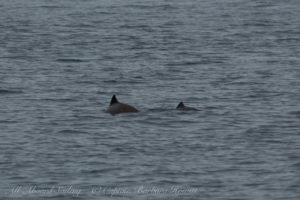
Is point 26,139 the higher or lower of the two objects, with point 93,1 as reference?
higher

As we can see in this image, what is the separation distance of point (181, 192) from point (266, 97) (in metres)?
17.2

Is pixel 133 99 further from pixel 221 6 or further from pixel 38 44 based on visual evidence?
pixel 221 6

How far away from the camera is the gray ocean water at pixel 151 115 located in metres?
30.1

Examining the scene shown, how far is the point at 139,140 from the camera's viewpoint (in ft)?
117

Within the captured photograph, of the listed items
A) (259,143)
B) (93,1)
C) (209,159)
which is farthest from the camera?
(93,1)

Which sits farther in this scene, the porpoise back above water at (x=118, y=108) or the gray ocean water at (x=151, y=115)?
the porpoise back above water at (x=118, y=108)

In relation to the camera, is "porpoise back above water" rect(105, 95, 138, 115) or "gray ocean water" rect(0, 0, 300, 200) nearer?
"gray ocean water" rect(0, 0, 300, 200)

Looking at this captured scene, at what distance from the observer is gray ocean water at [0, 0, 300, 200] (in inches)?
1184

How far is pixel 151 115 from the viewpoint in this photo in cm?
4034

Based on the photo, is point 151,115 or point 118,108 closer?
point 151,115

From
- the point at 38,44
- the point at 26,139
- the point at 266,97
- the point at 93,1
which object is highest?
the point at 26,139

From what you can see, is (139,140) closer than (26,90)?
Yes

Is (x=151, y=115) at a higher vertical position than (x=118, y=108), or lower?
lower

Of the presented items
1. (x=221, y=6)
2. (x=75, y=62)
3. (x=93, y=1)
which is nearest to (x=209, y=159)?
(x=75, y=62)
